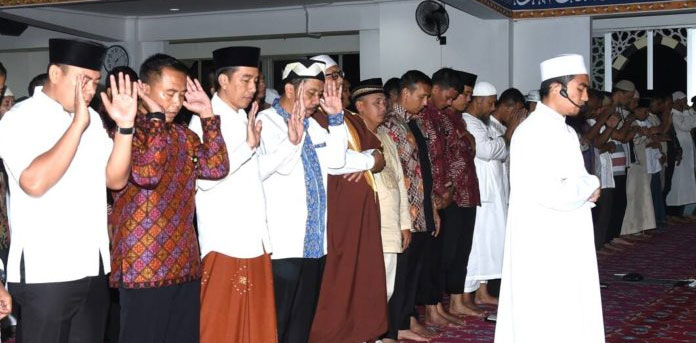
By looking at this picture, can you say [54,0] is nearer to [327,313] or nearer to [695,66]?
[327,313]

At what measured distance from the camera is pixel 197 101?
330cm

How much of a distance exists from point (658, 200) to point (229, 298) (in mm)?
7879

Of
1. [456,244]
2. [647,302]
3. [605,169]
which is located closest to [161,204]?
[456,244]

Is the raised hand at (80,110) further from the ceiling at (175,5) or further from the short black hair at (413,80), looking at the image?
the ceiling at (175,5)

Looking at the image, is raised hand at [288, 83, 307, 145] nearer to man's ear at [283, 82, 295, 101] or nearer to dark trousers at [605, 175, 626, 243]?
man's ear at [283, 82, 295, 101]

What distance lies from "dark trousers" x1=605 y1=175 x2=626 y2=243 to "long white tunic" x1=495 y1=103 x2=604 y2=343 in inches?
198

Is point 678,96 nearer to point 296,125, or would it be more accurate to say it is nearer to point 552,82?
point 552,82

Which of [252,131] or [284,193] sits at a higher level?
[252,131]

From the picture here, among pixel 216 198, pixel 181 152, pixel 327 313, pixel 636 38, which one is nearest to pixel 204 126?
pixel 181 152

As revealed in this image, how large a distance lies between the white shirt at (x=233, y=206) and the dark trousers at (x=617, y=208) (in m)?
5.79

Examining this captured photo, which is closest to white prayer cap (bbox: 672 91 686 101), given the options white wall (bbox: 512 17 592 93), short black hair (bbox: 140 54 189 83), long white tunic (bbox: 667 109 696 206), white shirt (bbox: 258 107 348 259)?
long white tunic (bbox: 667 109 696 206)

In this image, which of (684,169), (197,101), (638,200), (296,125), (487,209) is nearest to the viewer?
(197,101)

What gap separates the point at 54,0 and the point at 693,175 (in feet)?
23.9

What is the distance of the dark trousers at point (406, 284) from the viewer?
197 inches
